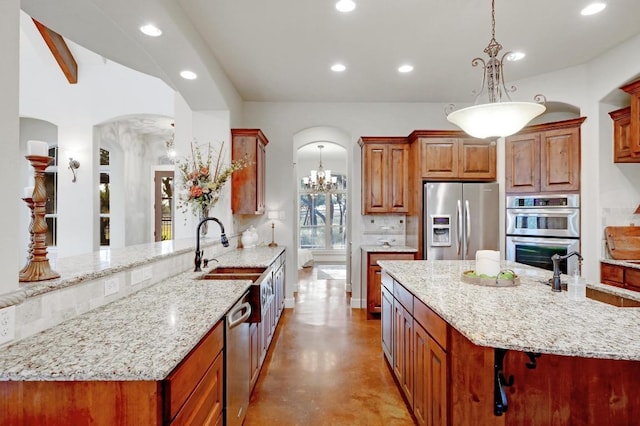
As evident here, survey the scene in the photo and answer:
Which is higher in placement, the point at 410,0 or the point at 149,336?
the point at 410,0

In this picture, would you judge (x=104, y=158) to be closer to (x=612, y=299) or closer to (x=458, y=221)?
(x=458, y=221)

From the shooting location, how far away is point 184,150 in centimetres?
439

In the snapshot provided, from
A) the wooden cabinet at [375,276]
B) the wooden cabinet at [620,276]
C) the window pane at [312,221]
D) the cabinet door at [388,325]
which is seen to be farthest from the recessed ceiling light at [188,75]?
the window pane at [312,221]

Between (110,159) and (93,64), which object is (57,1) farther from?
(110,159)

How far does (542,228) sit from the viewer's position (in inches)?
169

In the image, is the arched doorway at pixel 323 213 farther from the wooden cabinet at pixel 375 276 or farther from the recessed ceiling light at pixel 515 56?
the recessed ceiling light at pixel 515 56

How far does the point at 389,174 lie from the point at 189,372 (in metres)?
4.12

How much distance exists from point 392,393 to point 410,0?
3114mm

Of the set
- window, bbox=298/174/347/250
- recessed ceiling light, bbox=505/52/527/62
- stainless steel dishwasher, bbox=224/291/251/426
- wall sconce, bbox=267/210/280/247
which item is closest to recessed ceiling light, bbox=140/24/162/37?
stainless steel dishwasher, bbox=224/291/251/426

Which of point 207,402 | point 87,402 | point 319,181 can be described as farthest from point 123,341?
point 319,181

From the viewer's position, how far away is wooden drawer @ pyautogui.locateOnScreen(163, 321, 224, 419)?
3.77 ft

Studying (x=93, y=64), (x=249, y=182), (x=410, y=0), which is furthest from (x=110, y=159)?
(x=410, y=0)

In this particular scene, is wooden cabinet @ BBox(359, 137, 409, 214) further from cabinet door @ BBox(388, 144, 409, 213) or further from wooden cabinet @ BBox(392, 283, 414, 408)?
wooden cabinet @ BBox(392, 283, 414, 408)

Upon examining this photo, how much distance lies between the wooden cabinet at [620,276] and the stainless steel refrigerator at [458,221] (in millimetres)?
1137
